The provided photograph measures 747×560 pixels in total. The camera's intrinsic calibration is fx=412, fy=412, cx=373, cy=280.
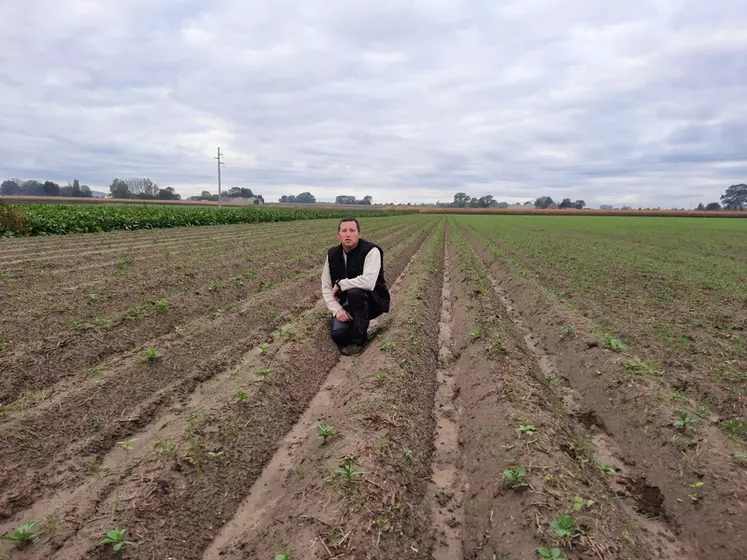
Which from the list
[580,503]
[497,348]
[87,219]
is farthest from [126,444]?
[87,219]

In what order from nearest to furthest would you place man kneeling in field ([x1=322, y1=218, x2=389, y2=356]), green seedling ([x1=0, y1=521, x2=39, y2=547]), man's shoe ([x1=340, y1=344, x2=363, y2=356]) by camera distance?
green seedling ([x1=0, y1=521, x2=39, y2=547]) → man kneeling in field ([x1=322, y1=218, x2=389, y2=356]) → man's shoe ([x1=340, y1=344, x2=363, y2=356])

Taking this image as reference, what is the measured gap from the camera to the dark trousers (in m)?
6.08

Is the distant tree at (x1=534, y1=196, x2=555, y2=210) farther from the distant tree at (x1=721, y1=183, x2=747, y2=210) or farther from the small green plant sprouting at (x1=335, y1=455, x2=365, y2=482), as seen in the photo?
the small green plant sprouting at (x1=335, y1=455, x2=365, y2=482)

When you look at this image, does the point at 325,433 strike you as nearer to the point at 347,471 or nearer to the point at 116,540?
Answer: the point at 347,471

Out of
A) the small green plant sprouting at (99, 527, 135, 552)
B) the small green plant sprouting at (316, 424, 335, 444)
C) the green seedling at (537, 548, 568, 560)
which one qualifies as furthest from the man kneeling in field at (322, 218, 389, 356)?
the green seedling at (537, 548, 568, 560)

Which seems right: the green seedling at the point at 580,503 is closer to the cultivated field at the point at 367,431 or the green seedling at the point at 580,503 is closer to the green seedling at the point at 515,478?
the cultivated field at the point at 367,431

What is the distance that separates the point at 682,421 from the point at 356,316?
4.02m

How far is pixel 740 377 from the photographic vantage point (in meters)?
4.88

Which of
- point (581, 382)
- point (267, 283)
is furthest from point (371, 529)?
point (267, 283)

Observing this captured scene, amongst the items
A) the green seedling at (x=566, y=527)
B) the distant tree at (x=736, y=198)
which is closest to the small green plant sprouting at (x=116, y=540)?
the green seedling at (x=566, y=527)

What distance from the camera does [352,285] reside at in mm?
5930

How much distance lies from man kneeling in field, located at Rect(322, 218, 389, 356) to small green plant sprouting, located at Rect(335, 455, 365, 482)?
9.85 ft

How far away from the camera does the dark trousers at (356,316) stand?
6082 millimetres

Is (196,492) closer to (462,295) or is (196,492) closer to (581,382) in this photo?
(581,382)
